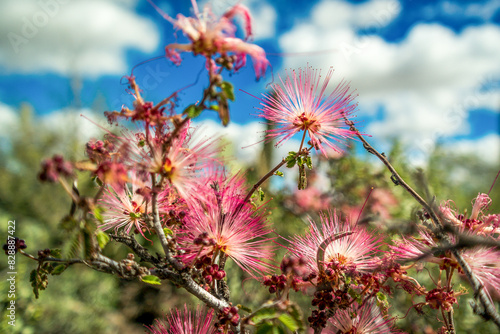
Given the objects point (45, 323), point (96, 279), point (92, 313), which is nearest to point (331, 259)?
point (45, 323)

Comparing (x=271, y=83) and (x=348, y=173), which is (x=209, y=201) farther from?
(x=348, y=173)

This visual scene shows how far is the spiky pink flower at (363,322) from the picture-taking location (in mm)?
1128

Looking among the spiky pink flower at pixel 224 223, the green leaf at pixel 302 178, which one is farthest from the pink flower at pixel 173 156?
the green leaf at pixel 302 178

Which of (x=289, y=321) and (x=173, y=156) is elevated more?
(x=173, y=156)

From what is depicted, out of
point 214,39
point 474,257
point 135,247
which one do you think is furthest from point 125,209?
point 474,257

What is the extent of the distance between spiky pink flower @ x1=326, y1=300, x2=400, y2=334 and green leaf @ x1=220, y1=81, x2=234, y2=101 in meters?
0.82

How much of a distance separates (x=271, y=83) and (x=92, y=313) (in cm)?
536

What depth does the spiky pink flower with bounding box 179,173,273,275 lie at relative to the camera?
3.45 feet

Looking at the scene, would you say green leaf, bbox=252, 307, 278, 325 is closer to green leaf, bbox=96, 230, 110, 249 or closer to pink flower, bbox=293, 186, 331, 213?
green leaf, bbox=96, 230, 110, 249

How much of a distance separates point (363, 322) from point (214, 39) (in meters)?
1.03

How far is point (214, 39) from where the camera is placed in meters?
0.81

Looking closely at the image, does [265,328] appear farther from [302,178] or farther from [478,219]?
[478,219]

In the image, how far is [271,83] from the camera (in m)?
1.17

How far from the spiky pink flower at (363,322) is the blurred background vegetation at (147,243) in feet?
0.54
